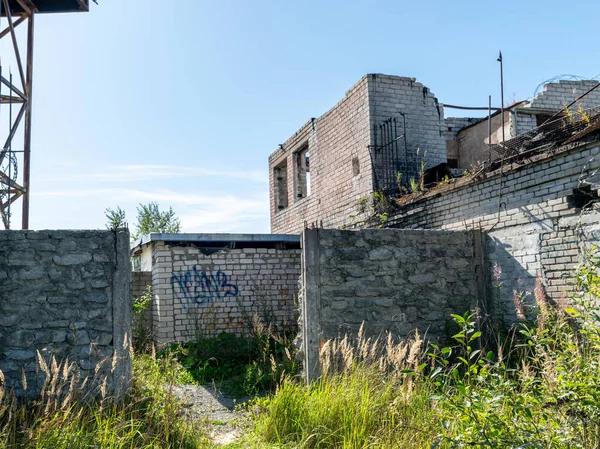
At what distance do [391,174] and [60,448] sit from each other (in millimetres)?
7917

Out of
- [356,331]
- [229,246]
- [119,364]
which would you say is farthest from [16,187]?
[356,331]

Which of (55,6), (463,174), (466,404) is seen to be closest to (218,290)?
(463,174)

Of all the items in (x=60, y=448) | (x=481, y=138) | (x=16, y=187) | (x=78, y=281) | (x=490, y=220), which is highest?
(x=481, y=138)

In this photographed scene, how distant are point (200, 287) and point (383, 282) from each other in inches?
155

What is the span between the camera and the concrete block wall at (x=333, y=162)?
11.1 m

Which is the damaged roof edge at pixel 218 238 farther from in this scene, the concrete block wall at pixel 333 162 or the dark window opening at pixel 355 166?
the dark window opening at pixel 355 166

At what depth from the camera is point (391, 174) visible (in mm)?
10688

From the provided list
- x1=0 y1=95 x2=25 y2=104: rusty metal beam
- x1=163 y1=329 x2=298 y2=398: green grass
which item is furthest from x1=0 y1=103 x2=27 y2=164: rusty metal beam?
x1=163 y1=329 x2=298 y2=398: green grass

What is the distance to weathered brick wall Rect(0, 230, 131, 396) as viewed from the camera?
5520mm

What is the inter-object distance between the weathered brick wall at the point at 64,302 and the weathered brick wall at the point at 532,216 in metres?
4.76

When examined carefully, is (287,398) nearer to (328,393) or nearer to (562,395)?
(328,393)

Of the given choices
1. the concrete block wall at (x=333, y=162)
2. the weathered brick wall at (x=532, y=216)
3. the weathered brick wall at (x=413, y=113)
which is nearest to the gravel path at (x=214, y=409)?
the weathered brick wall at (x=532, y=216)

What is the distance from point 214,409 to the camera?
6.59 metres

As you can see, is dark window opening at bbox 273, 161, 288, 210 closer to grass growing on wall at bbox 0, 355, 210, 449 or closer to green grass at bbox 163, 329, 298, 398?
green grass at bbox 163, 329, 298, 398
